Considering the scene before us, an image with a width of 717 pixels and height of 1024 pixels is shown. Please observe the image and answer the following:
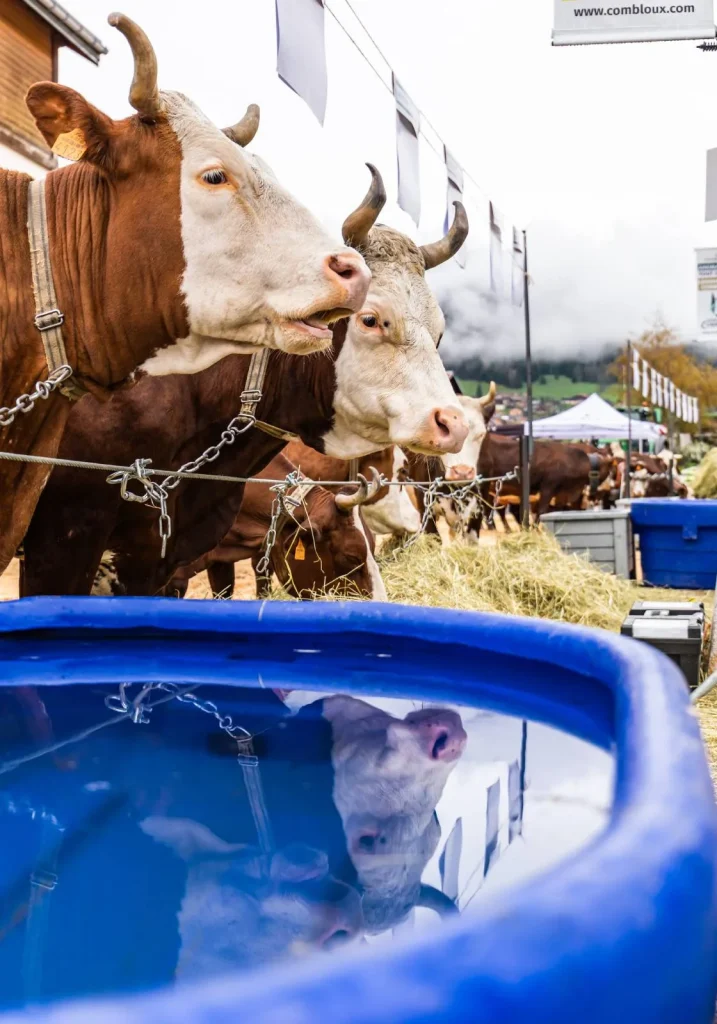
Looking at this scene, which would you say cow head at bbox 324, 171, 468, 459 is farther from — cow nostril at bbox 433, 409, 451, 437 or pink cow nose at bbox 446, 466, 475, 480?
pink cow nose at bbox 446, 466, 475, 480

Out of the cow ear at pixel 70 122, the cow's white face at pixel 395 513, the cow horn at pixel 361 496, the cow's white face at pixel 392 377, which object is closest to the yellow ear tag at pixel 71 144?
the cow ear at pixel 70 122

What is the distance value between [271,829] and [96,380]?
5.81 feet

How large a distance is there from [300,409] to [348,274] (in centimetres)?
124

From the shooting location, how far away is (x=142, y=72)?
2.53 metres

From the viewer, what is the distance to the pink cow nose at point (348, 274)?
2.59 metres

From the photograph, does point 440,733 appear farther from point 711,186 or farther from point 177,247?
point 711,186

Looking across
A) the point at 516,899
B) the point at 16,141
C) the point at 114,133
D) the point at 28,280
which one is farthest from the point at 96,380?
the point at 16,141

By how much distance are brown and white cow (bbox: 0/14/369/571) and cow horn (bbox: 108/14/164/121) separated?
0.5 inches

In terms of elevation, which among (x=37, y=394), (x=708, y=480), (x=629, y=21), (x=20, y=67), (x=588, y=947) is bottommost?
(x=708, y=480)

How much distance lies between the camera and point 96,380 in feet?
8.88

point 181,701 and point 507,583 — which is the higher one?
point 181,701

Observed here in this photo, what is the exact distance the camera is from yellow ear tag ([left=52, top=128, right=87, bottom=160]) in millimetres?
2588

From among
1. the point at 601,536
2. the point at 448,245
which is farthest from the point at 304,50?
the point at 601,536

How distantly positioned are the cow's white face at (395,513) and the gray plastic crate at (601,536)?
7.85ft
